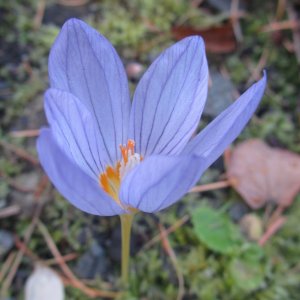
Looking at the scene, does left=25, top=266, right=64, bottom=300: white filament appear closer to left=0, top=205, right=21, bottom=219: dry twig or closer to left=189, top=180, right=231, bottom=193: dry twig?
left=0, top=205, right=21, bottom=219: dry twig

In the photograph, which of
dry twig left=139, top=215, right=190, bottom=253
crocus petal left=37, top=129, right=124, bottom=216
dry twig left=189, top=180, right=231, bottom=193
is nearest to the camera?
crocus petal left=37, top=129, right=124, bottom=216

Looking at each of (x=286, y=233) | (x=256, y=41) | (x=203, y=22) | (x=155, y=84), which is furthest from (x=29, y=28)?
(x=286, y=233)

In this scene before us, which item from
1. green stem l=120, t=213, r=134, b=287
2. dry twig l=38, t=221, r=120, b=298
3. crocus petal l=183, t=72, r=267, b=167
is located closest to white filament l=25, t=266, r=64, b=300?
dry twig l=38, t=221, r=120, b=298

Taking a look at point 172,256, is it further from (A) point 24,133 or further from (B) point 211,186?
(A) point 24,133

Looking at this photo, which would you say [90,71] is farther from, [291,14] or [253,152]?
[291,14]

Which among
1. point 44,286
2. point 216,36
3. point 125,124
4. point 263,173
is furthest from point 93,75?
point 216,36

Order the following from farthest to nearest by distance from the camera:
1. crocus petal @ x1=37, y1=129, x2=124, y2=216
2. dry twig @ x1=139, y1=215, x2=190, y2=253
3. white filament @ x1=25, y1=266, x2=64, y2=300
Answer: dry twig @ x1=139, y1=215, x2=190, y2=253
white filament @ x1=25, y1=266, x2=64, y2=300
crocus petal @ x1=37, y1=129, x2=124, y2=216
